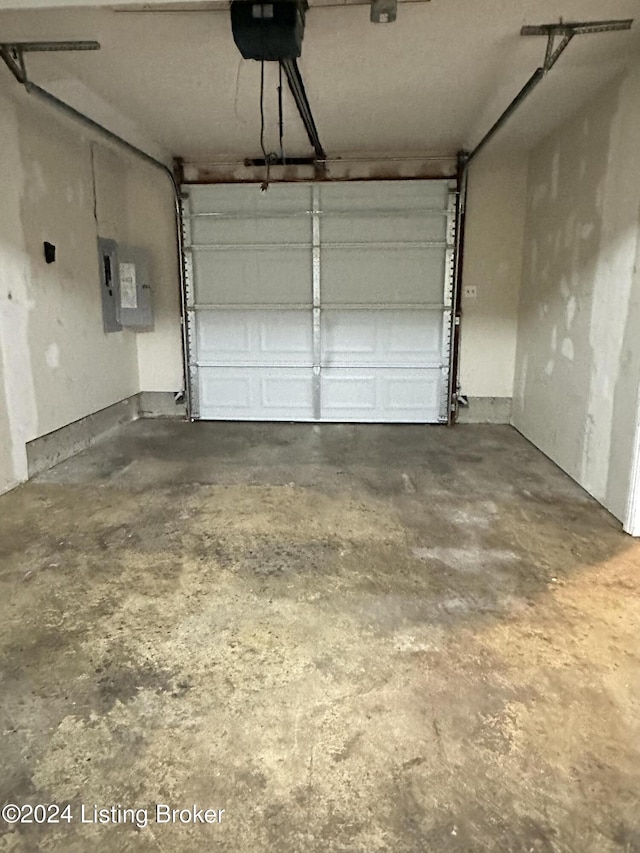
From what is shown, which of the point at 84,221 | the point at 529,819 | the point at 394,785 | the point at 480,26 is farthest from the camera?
the point at 84,221

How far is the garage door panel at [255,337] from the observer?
19.5ft

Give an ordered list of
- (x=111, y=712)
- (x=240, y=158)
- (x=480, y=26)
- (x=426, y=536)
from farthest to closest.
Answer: (x=240, y=158) → (x=426, y=536) → (x=480, y=26) → (x=111, y=712)

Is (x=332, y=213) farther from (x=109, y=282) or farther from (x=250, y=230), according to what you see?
(x=109, y=282)

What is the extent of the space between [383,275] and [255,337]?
1.50m

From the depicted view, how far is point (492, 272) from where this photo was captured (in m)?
5.70

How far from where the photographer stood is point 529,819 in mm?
1436

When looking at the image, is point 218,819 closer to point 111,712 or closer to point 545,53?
point 111,712

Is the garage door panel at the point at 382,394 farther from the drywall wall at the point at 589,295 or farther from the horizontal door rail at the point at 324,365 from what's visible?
the drywall wall at the point at 589,295

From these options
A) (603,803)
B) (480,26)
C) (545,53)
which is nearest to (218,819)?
(603,803)

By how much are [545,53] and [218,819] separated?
397cm

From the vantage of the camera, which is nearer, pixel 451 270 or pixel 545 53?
pixel 545 53

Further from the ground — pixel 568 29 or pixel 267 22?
pixel 568 29

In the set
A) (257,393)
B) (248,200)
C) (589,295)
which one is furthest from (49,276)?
(589,295)

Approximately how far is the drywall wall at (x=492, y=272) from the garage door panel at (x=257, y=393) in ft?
5.66
